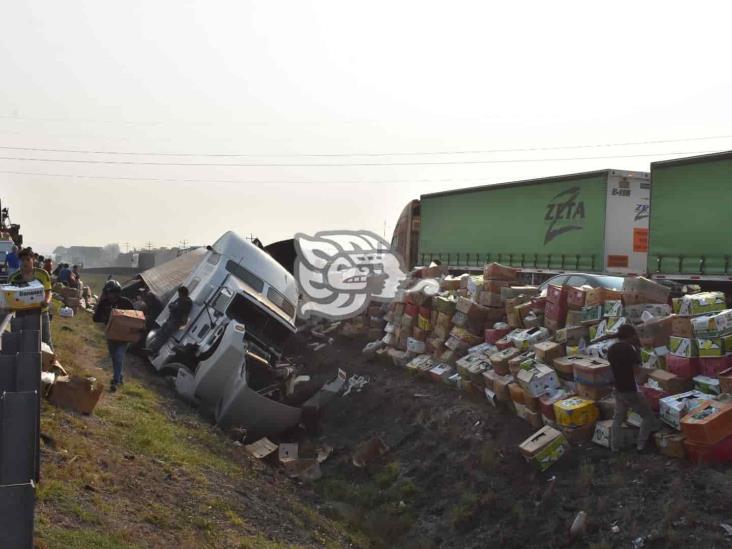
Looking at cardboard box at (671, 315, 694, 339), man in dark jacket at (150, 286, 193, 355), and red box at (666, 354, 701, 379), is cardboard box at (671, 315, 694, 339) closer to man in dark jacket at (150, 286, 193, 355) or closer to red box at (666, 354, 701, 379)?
→ red box at (666, 354, 701, 379)

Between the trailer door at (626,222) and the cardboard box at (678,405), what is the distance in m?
9.86

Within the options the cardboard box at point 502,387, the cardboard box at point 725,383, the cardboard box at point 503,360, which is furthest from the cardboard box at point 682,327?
the cardboard box at point 503,360

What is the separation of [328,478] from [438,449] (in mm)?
1736

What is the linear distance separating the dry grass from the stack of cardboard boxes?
3217 millimetres

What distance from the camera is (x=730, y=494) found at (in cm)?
664

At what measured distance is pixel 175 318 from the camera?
13.7 metres

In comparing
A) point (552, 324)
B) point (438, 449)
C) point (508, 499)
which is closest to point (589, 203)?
point (552, 324)

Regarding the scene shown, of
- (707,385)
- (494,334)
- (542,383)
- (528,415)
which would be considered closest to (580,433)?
(542,383)

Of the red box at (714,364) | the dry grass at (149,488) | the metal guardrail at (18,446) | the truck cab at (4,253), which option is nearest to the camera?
the metal guardrail at (18,446)

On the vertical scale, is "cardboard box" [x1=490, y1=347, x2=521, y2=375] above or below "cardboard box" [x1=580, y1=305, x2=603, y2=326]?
below

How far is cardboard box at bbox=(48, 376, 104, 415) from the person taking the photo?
7988 millimetres

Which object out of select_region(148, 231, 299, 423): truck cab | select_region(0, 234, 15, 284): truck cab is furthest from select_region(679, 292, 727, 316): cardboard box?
select_region(0, 234, 15, 284): truck cab

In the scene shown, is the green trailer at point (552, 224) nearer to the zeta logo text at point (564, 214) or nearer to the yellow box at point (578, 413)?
the zeta logo text at point (564, 214)

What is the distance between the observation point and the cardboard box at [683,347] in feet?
26.5
